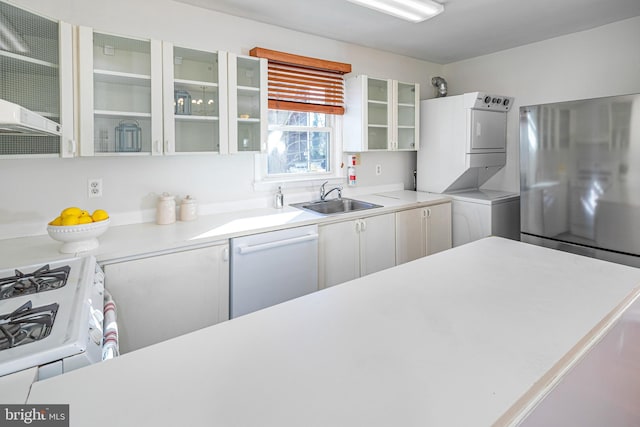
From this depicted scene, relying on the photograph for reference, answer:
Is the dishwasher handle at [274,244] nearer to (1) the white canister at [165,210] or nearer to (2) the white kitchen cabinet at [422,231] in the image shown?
(1) the white canister at [165,210]

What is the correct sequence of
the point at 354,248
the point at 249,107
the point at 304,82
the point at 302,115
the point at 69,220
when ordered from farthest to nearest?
the point at 302,115
the point at 304,82
the point at 354,248
the point at 249,107
the point at 69,220

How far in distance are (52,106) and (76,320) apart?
4.40ft

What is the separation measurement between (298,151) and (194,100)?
1.16 meters

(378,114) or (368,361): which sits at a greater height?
(378,114)

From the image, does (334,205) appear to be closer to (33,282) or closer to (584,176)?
(584,176)

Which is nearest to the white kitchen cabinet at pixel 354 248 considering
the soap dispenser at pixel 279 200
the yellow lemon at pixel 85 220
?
the soap dispenser at pixel 279 200

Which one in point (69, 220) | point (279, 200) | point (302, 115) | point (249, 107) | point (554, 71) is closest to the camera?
point (69, 220)

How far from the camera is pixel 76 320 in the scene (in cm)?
111

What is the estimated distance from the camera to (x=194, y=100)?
240 cm

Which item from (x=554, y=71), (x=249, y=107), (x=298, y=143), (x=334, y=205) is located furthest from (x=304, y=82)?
(x=554, y=71)

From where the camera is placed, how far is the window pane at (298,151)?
3193mm

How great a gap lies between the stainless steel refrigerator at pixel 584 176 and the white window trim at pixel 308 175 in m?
1.60

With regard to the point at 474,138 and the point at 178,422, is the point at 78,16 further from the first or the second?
the point at 474,138

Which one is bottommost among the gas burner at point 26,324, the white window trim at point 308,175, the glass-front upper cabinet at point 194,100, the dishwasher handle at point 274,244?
the gas burner at point 26,324
